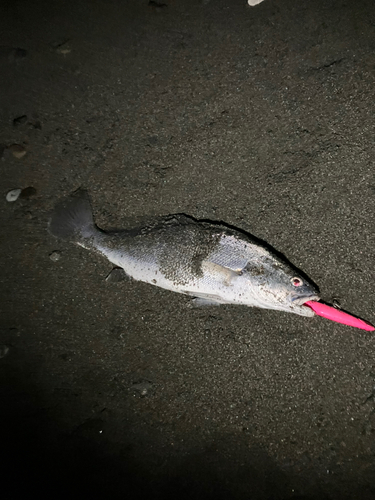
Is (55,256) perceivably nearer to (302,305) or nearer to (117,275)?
(117,275)

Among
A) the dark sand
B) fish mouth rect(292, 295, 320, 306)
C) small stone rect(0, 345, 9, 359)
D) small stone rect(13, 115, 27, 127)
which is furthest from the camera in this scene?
small stone rect(13, 115, 27, 127)

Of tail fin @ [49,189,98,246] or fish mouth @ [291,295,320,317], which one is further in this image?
tail fin @ [49,189,98,246]

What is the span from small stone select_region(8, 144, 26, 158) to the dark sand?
0.27ft

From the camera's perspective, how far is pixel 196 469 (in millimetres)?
2896

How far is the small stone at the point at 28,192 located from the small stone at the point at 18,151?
1.27ft

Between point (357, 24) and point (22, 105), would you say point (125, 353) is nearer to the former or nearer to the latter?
point (22, 105)

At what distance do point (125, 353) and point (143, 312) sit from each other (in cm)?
44

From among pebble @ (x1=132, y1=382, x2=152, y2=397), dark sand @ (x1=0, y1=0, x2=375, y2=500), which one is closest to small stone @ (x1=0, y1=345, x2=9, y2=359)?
dark sand @ (x1=0, y1=0, x2=375, y2=500)

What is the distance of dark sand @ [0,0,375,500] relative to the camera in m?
2.84

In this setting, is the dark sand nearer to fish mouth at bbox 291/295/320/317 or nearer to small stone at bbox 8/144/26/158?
small stone at bbox 8/144/26/158

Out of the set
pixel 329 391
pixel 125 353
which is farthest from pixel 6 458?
pixel 329 391

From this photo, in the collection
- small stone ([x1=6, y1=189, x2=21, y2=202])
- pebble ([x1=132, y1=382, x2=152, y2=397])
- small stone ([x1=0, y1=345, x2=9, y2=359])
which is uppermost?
small stone ([x1=6, y1=189, x2=21, y2=202])

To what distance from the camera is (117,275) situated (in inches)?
117

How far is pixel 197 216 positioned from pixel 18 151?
6.95 feet
